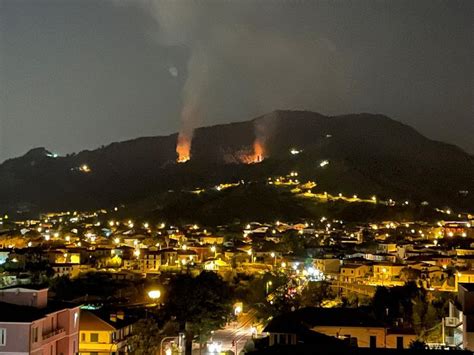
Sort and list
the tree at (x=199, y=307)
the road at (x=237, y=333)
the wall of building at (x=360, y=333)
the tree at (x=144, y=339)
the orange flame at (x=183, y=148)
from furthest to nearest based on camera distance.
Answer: the orange flame at (x=183, y=148)
the tree at (x=199, y=307)
the road at (x=237, y=333)
the tree at (x=144, y=339)
the wall of building at (x=360, y=333)

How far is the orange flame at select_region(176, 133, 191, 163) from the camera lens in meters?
101

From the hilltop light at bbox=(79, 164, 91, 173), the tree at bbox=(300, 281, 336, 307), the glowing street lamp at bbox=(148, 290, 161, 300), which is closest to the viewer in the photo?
the tree at bbox=(300, 281, 336, 307)

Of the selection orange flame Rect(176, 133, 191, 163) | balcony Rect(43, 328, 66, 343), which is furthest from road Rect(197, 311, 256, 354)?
orange flame Rect(176, 133, 191, 163)

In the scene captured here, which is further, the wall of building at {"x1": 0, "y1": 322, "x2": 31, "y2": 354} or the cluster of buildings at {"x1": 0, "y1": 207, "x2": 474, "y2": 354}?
the cluster of buildings at {"x1": 0, "y1": 207, "x2": 474, "y2": 354}

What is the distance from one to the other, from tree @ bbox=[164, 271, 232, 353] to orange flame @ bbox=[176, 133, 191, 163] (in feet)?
262

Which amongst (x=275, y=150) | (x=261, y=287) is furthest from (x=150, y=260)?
(x=275, y=150)

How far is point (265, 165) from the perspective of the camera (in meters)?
74.1

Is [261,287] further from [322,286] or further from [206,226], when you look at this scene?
[206,226]

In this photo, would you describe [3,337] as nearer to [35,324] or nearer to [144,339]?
[35,324]

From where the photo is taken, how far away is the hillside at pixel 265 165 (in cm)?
6406

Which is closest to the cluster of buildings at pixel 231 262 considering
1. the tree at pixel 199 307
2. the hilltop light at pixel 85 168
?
the tree at pixel 199 307

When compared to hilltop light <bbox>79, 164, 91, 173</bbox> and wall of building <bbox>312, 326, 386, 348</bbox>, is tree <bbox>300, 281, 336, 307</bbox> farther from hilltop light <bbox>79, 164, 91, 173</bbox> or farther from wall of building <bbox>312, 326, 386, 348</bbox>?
hilltop light <bbox>79, 164, 91, 173</bbox>

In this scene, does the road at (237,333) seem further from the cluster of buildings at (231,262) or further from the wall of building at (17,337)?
the wall of building at (17,337)

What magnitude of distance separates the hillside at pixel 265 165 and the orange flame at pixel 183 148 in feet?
3.90
